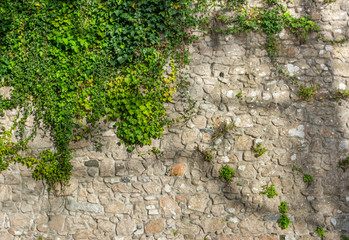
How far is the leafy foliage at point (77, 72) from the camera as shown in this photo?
3.94 meters

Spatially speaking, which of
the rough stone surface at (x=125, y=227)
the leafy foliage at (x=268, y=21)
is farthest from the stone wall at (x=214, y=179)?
the leafy foliage at (x=268, y=21)

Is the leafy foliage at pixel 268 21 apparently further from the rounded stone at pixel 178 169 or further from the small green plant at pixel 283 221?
the small green plant at pixel 283 221

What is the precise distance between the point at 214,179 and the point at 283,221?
3.93 ft

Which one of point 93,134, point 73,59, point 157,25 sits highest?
point 157,25

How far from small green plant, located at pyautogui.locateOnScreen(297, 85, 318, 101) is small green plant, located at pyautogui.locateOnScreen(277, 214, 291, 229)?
5.94 feet

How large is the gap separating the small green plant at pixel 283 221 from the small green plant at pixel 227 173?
98cm

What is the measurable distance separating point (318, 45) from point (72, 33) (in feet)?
12.4

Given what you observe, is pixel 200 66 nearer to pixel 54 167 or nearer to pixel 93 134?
pixel 93 134

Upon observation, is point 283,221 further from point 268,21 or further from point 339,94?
point 268,21

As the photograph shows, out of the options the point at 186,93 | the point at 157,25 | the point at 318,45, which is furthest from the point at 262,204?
the point at 157,25

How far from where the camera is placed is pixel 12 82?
13.0 feet

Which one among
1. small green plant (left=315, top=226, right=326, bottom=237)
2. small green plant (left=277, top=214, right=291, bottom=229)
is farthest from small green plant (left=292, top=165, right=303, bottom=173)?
small green plant (left=315, top=226, right=326, bottom=237)

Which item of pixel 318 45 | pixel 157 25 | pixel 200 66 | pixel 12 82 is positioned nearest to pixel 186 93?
pixel 200 66

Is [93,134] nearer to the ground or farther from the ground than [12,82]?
nearer to the ground
